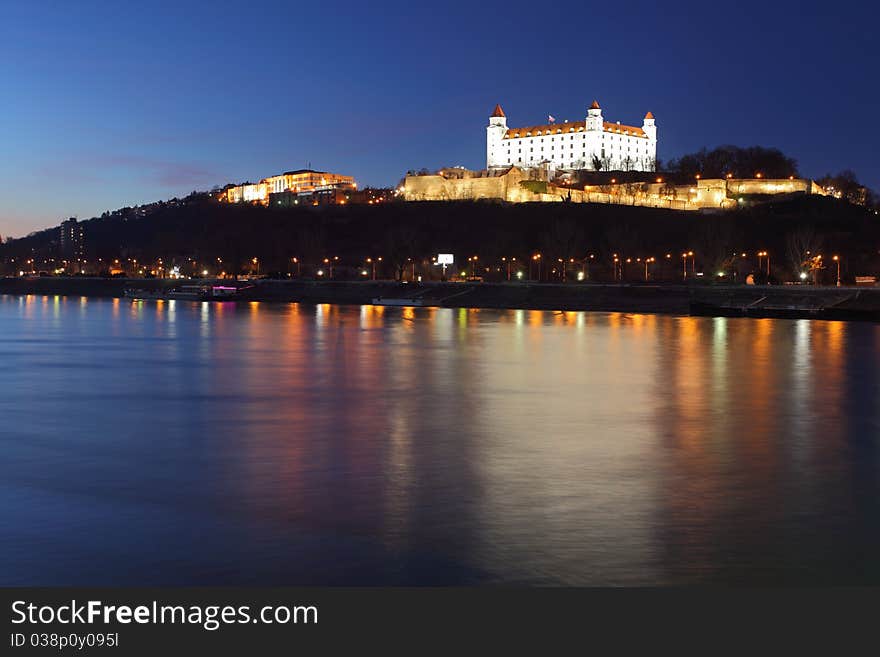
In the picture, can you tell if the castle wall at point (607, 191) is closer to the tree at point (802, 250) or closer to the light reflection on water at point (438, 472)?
the tree at point (802, 250)

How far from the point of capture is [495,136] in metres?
127

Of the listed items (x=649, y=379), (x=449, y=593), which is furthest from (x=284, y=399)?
(x=449, y=593)

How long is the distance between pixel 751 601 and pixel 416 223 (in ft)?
309

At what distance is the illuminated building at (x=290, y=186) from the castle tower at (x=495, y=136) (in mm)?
19766

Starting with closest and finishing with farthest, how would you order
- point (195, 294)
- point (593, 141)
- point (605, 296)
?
1. point (605, 296)
2. point (195, 294)
3. point (593, 141)

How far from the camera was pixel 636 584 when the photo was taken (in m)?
6.15

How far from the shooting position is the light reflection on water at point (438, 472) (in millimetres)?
6598

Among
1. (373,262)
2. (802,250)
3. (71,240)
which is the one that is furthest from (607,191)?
(71,240)

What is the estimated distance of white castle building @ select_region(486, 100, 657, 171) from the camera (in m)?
120

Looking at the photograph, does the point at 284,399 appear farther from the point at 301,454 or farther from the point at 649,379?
the point at 649,379

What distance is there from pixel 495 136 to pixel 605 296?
7030 cm

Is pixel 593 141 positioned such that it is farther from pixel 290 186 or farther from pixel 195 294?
pixel 195 294

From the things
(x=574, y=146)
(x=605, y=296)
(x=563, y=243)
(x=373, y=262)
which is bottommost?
(x=605, y=296)

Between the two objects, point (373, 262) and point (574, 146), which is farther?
point (574, 146)
